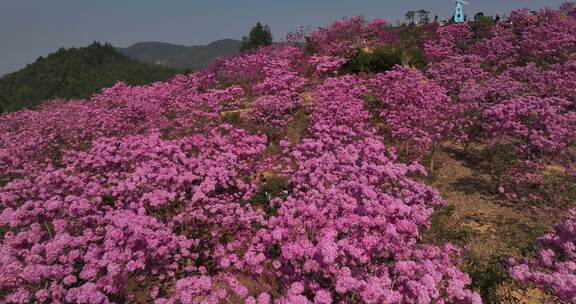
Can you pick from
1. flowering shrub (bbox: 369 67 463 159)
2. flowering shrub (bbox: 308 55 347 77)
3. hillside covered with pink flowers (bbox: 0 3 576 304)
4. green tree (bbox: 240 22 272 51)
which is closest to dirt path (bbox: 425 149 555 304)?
hillside covered with pink flowers (bbox: 0 3 576 304)

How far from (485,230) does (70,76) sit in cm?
12846

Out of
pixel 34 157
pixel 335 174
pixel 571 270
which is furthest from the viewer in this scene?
pixel 34 157

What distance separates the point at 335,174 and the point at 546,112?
6236mm

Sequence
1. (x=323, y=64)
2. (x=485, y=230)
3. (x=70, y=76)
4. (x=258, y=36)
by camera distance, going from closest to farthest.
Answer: (x=485, y=230) → (x=323, y=64) → (x=258, y=36) → (x=70, y=76)

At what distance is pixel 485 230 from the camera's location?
7.05 metres

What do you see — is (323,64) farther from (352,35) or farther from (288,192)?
(288,192)

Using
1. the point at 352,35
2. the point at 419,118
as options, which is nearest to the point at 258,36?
the point at 352,35

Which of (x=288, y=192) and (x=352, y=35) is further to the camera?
(x=352, y=35)

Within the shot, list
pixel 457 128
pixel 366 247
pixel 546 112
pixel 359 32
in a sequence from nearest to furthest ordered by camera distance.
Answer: pixel 366 247 < pixel 546 112 < pixel 457 128 < pixel 359 32

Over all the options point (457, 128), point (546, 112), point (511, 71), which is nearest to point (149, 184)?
point (457, 128)

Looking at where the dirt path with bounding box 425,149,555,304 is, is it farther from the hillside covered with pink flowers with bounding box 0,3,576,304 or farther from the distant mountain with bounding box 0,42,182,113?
the distant mountain with bounding box 0,42,182,113

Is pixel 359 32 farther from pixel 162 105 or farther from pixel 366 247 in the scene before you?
pixel 366 247

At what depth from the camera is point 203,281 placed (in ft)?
14.6

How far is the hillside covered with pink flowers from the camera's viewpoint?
15.3 feet
